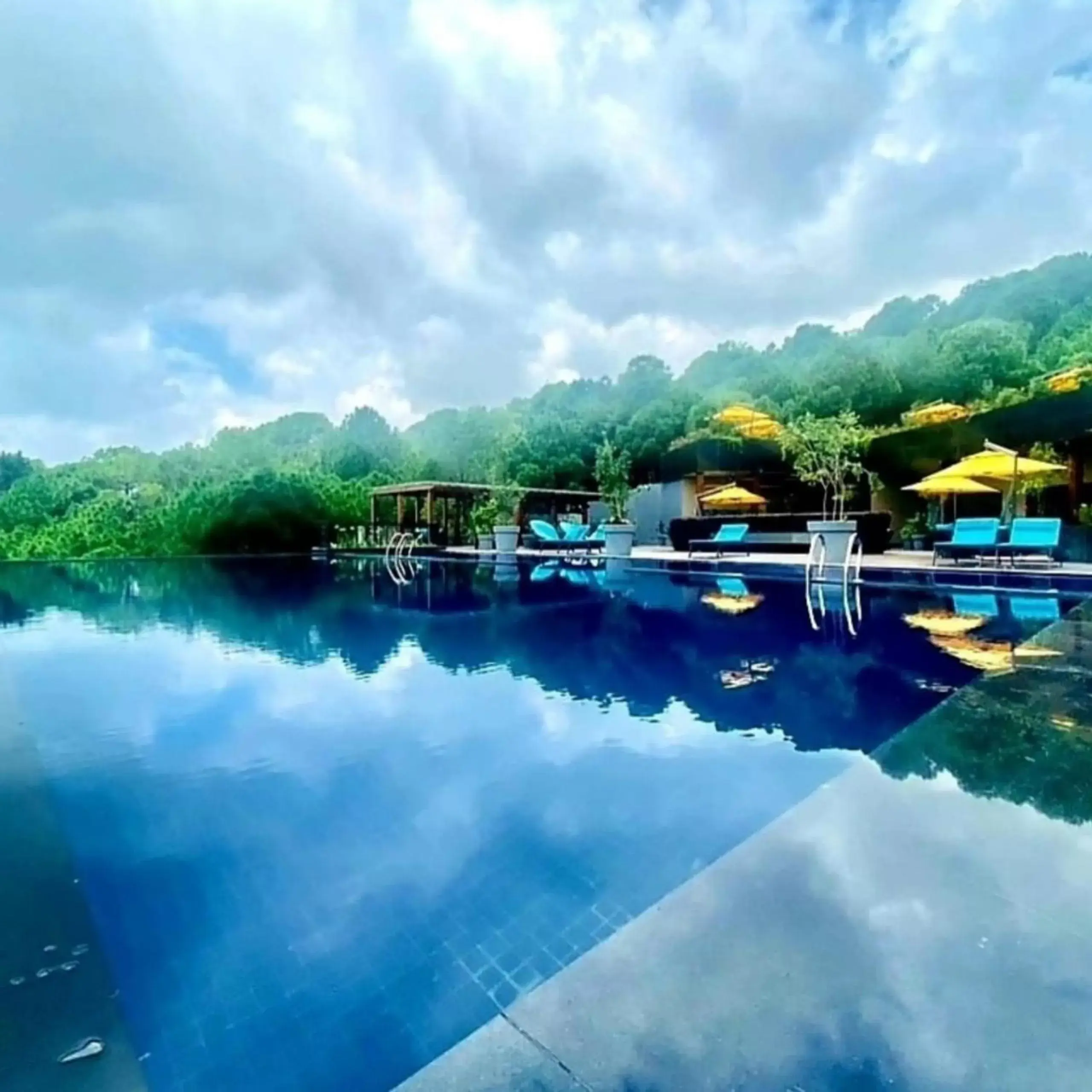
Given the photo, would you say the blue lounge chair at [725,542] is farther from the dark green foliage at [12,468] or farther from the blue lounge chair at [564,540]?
the dark green foliage at [12,468]

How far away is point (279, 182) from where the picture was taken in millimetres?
18172

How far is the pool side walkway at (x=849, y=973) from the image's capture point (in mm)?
1085

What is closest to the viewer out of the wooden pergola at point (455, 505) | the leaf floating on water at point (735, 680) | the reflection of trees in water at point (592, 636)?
the reflection of trees in water at point (592, 636)

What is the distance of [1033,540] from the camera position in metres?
9.88

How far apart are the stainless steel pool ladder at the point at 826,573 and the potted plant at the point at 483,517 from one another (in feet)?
33.4

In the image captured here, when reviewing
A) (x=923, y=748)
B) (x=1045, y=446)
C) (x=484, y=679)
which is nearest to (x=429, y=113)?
(x=1045, y=446)

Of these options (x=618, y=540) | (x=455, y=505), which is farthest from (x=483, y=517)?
(x=618, y=540)

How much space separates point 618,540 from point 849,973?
13.6 meters

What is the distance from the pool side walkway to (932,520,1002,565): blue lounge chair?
9.15 metres

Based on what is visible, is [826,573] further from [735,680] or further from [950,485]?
[735,680]

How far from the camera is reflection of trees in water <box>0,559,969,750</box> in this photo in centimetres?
420

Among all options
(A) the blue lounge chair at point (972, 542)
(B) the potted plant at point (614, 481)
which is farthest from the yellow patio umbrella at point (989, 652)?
(B) the potted plant at point (614, 481)

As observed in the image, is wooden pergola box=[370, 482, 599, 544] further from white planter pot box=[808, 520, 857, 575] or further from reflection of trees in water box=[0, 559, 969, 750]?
white planter pot box=[808, 520, 857, 575]

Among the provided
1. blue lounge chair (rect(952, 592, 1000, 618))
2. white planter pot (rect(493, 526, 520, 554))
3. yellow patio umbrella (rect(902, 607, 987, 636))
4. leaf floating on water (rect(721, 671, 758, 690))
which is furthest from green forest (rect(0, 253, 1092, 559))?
leaf floating on water (rect(721, 671, 758, 690))
